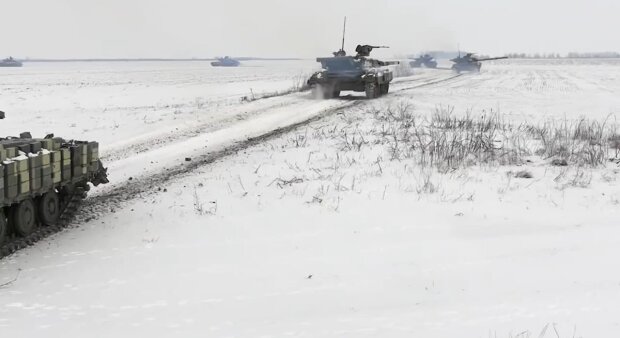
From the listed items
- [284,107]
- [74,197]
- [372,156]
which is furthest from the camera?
[284,107]

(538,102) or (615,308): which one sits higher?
(538,102)

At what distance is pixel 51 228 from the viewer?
7445 mm

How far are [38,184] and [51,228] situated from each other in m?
0.63

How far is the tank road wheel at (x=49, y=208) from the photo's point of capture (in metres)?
7.60

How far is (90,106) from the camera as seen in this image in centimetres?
2486

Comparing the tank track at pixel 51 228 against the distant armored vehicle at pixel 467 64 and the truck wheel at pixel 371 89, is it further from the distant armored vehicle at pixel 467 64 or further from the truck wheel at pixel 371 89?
the distant armored vehicle at pixel 467 64

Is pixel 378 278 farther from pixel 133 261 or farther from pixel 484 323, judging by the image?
pixel 133 261

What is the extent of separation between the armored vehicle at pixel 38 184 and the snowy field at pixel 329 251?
0.32m

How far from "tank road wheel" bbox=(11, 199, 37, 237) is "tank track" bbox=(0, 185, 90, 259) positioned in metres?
0.09

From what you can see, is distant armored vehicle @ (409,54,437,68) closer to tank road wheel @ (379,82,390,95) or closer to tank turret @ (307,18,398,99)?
tank road wheel @ (379,82,390,95)

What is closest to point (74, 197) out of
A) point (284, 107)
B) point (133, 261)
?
point (133, 261)

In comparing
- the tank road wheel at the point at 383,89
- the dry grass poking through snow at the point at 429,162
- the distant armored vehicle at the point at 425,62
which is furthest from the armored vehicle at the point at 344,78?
the distant armored vehicle at the point at 425,62

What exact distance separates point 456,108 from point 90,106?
1524 centimetres

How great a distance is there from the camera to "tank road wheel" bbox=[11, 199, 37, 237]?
7012 mm
